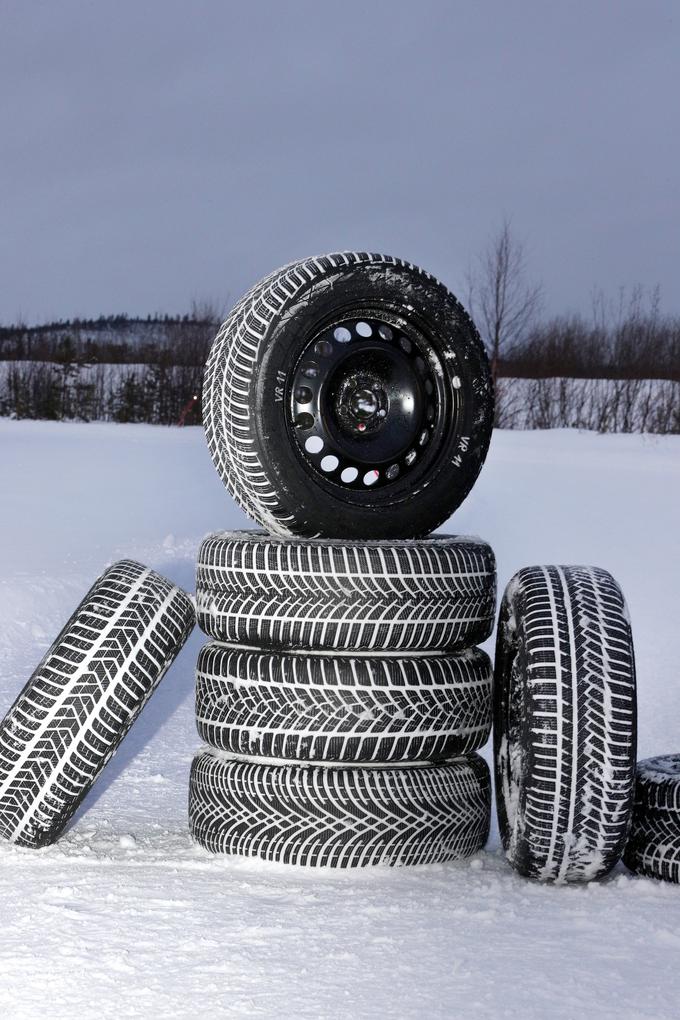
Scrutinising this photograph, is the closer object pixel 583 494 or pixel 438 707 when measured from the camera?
pixel 438 707

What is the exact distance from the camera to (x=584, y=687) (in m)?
4.07

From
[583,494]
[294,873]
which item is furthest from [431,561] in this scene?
[583,494]

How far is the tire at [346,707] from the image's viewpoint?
4.25 m

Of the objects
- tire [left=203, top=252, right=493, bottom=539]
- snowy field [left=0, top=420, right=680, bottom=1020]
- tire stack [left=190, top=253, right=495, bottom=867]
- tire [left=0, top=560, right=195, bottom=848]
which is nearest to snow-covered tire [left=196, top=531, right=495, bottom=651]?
tire stack [left=190, top=253, right=495, bottom=867]

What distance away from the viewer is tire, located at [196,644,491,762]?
4.25 metres

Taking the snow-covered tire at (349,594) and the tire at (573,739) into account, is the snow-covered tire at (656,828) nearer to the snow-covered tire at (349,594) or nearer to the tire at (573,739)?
the tire at (573,739)

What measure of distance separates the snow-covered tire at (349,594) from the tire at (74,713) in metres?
0.40

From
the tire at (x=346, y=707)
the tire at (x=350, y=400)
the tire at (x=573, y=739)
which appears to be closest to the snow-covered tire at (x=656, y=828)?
the tire at (x=573, y=739)

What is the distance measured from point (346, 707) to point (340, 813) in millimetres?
375

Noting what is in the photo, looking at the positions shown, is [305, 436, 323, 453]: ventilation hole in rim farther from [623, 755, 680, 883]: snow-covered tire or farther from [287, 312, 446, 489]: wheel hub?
[623, 755, 680, 883]: snow-covered tire

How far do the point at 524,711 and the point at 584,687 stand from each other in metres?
0.22

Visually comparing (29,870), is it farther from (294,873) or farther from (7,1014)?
(7,1014)

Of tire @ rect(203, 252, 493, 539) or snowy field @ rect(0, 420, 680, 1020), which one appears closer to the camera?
snowy field @ rect(0, 420, 680, 1020)

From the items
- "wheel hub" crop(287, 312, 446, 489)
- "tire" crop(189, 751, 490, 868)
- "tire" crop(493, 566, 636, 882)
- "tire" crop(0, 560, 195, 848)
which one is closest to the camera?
"tire" crop(493, 566, 636, 882)
